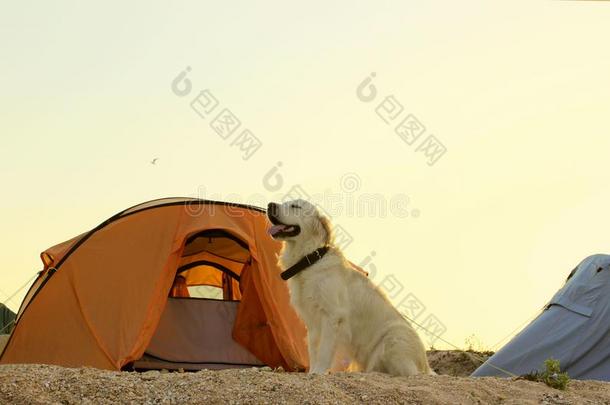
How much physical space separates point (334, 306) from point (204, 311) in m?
2.85

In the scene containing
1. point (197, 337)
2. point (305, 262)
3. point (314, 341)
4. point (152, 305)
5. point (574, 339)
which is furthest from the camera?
point (197, 337)

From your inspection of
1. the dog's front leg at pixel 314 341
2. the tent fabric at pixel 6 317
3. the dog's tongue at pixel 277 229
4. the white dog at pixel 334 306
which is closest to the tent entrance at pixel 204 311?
the dog's tongue at pixel 277 229

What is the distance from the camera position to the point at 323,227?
776cm

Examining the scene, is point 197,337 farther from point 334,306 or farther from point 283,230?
point 334,306

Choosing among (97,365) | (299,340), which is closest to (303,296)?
(299,340)

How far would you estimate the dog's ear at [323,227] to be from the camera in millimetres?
7742

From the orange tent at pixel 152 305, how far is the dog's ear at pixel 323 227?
148 cm

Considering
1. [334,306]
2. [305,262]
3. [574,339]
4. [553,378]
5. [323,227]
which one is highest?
[323,227]

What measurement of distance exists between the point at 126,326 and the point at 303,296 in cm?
215

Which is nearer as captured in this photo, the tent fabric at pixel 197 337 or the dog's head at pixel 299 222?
the dog's head at pixel 299 222

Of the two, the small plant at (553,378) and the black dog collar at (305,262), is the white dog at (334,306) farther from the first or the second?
the small plant at (553,378)

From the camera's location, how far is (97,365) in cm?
843

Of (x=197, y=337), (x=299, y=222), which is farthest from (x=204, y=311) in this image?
(x=299, y=222)

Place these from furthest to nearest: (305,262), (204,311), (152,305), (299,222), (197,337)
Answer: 1. (204,311)
2. (197,337)
3. (152,305)
4. (299,222)
5. (305,262)
